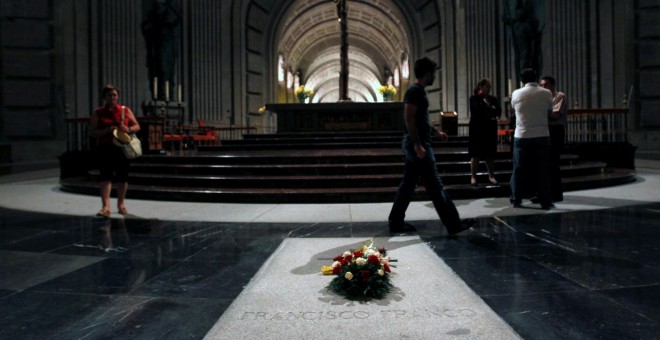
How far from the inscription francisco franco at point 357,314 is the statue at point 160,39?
16.0 metres

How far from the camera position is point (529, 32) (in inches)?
667

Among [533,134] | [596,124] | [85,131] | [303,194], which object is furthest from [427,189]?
[85,131]

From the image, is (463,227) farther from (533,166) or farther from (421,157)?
(533,166)

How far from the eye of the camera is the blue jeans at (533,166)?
5.93 metres

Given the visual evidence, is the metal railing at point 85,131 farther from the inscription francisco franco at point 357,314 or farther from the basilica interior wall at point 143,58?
the inscription francisco franco at point 357,314

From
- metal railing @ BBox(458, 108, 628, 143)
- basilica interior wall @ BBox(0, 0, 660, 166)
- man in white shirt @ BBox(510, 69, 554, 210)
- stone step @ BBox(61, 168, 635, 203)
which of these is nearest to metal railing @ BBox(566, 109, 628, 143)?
metal railing @ BBox(458, 108, 628, 143)

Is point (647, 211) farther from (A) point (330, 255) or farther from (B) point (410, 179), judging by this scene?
(A) point (330, 255)

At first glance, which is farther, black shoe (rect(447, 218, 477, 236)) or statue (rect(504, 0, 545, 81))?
statue (rect(504, 0, 545, 81))

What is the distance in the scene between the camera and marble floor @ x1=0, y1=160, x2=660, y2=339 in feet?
7.71

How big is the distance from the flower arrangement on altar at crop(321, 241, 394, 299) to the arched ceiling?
2446 centimetres

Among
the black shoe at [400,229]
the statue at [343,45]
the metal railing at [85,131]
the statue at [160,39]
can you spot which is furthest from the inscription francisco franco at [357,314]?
the statue at [160,39]

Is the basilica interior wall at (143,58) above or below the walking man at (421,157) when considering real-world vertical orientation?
above

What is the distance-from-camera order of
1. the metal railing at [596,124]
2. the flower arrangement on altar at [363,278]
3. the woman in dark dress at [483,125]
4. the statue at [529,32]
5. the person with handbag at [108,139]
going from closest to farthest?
the flower arrangement on altar at [363,278]
the person with handbag at [108,139]
the woman in dark dress at [483,125]
the metal railing at [596,124]
the statue at [529,32]

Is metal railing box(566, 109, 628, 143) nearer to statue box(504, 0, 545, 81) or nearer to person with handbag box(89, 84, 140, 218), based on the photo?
statue box(504, 0, 545, 81)
